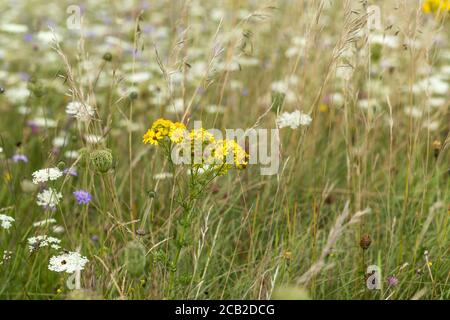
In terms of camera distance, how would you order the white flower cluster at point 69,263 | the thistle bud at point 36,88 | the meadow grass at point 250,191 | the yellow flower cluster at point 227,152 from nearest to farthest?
the yellow flower cluster at point 227,152, the white flower cluster at point 69,263, the meadow grass at point 250,191, the thistle bud at point 36,88

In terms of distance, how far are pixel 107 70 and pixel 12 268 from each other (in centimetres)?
220

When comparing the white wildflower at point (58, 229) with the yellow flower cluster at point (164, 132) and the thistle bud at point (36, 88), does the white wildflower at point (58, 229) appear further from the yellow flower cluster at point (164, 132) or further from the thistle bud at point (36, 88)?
the yellow flower cluster at point (164, 132)

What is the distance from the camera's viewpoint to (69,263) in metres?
1.83

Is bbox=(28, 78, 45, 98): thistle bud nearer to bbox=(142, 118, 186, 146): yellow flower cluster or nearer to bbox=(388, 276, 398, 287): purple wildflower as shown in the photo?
bbox=(142, 118, 186, 146): yellow flower cluster

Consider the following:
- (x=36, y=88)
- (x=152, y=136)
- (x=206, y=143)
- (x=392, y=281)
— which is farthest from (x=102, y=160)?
(x=392, y=281)

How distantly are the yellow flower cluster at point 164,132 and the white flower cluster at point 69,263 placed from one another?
37 cm

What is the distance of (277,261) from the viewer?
6.77ft

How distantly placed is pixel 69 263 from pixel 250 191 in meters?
1.01

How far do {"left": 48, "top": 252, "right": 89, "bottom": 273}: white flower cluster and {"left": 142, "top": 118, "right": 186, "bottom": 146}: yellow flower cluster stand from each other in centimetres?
37

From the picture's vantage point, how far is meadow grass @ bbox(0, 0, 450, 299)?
1.93 meters

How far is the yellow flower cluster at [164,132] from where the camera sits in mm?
1715

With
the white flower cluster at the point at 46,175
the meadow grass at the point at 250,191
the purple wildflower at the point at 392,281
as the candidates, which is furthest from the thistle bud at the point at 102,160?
the purple wildflower at the point at 392,281

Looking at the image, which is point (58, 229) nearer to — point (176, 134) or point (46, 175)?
point (46, 175)
